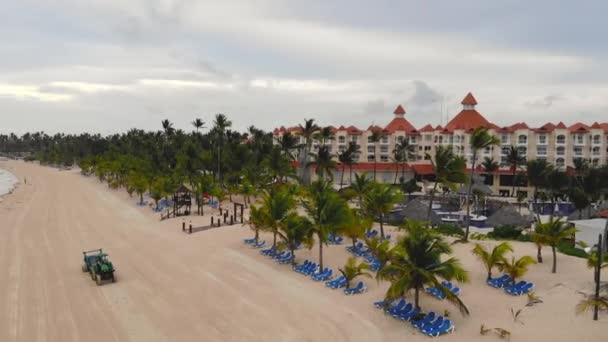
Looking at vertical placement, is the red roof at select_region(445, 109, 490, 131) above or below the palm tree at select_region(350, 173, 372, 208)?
above

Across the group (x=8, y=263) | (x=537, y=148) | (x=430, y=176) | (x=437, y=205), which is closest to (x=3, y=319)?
(x=8, y=263)

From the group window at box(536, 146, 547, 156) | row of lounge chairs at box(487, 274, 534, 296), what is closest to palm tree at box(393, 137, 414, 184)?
window at box(536, 146, 547, 156)

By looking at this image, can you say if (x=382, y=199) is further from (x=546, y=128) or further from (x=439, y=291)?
(x=546, y=128)

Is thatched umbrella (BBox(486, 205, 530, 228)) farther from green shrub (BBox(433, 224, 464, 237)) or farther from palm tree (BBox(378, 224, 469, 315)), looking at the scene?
palm tree (BBox(378, 224, 469, 315))

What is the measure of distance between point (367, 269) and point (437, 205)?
83.6 feet

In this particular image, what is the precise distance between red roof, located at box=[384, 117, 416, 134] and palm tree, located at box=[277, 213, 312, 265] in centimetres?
5100

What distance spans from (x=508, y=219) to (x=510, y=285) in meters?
16.5

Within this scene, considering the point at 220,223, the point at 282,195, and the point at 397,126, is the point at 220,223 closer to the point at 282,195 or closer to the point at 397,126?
the point at 282,195

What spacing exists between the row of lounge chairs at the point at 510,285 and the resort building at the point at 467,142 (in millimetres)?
37819

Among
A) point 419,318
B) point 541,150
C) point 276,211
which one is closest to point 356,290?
point 419,318

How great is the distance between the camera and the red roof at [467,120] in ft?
218

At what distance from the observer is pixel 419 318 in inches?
611

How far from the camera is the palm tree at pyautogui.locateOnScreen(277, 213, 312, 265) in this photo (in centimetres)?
2181

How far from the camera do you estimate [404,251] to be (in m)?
15.8
